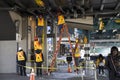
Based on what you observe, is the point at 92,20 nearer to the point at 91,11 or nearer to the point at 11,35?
the point at 91,11

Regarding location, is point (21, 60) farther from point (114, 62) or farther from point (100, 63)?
point (114, 62)

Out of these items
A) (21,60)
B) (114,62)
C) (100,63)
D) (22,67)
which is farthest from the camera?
(100,63)

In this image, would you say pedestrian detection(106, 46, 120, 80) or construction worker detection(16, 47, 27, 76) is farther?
construction worker detection(16, 47, 27, 76)

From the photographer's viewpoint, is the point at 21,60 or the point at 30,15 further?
the point at 30,15

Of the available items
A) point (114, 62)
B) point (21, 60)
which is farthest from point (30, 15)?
point (114, 62)

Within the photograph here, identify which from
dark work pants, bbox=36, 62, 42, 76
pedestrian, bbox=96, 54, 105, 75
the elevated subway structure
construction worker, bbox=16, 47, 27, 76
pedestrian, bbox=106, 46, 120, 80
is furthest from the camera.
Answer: pedestrian, bbox=96, 54, 105, 75

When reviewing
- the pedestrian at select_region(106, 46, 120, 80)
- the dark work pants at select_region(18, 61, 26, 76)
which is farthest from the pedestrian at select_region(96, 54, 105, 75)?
the pedestrian at select_region(106, 46, 120, 80)

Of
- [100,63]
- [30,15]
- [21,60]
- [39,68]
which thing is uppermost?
[30,15]

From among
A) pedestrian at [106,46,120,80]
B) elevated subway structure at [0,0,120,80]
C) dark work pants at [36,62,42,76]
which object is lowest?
dark work pants at [36,62,42,76]

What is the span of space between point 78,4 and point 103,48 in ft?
31.9

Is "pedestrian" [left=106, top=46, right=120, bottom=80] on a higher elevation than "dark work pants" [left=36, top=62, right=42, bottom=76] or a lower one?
higher

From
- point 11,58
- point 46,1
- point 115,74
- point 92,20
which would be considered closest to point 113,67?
point 115,74

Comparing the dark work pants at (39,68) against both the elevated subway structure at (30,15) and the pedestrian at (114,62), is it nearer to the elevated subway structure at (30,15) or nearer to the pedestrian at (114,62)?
the elevated subway structure at (30,15)

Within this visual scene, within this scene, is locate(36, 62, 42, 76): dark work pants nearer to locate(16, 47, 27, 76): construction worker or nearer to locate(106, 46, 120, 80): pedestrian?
locate(16, 47, 27, 76): construction worker
